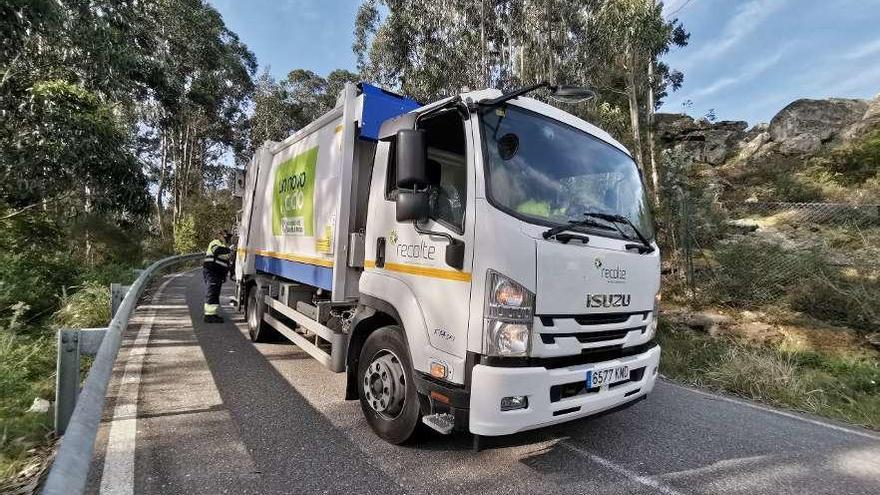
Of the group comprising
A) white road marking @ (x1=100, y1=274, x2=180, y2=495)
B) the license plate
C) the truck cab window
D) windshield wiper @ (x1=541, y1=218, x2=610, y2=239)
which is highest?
the truck cab window

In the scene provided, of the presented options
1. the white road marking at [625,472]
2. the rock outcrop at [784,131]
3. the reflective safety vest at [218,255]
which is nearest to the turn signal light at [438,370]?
the white road marking at [625,472]

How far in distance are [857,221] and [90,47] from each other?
631 inches

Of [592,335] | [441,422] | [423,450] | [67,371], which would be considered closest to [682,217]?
[592,335]

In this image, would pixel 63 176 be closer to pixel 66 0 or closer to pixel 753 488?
pixel 66 0

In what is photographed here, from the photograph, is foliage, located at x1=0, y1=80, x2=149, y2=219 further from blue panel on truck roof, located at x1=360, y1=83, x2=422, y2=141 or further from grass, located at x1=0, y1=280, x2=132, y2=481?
blue panel on truck roof, located at x1=360, y1=83, x2=422, y2=141

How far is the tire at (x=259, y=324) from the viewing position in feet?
20.0

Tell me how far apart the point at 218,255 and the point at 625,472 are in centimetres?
695

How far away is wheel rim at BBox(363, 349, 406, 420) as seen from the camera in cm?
312

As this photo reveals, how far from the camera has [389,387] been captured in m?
3.15

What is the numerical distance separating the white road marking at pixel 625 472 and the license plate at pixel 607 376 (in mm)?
578

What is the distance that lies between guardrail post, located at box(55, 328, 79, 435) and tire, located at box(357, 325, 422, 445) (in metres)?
1.90

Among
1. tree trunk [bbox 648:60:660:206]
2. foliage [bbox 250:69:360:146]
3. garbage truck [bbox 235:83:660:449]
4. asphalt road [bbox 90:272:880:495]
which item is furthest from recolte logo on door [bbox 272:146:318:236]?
foliage [bbox 250:69:360:146]

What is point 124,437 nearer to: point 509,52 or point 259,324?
point 259,324

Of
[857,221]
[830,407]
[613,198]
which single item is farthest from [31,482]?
[857,221]
